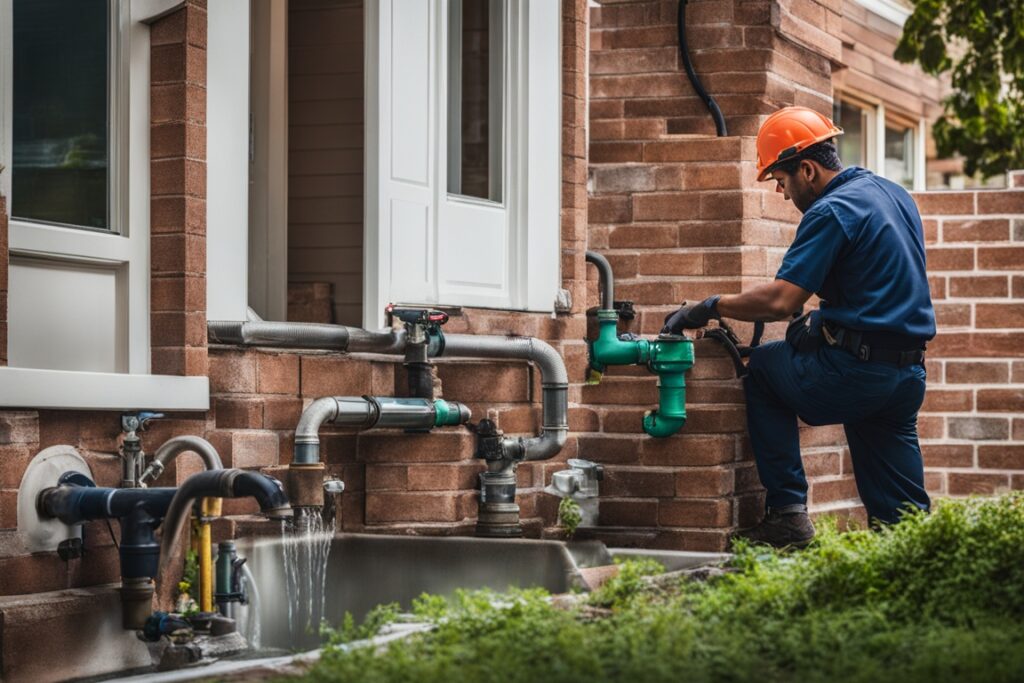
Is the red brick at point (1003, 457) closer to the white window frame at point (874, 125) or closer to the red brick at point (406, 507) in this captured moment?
the red brick at point (406, 507)

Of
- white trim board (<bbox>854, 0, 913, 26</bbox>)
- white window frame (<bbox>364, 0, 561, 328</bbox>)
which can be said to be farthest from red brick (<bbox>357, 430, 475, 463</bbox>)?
white trim board (<bbox>854, 0, 913, 26</bbox>)

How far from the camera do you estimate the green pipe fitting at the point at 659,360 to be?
8234 millimetres

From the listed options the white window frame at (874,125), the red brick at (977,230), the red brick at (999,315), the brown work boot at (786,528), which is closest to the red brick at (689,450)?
the brown work boot at (786,528)

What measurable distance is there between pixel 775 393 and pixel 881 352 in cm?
61

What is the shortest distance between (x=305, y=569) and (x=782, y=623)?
2.35m

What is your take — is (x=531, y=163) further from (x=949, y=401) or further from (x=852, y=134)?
(x=852, y=134)

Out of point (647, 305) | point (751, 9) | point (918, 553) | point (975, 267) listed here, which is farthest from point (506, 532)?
point (975, 267)

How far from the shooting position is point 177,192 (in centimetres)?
648

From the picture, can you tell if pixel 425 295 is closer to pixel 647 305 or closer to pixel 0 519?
pixel 647 305

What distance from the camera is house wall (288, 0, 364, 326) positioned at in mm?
8992

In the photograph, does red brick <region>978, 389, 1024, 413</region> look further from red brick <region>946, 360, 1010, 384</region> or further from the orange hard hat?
the orange hard hat

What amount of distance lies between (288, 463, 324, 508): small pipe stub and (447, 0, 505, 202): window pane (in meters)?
1.97

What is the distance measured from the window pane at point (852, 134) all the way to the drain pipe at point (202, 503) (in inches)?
332

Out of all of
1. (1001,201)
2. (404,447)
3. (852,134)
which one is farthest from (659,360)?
(852,134)
